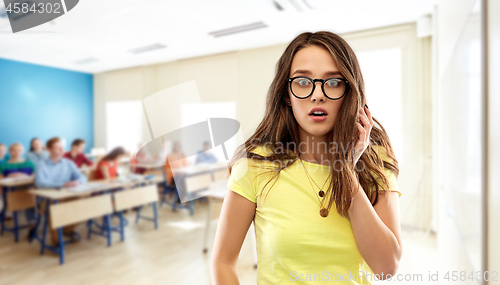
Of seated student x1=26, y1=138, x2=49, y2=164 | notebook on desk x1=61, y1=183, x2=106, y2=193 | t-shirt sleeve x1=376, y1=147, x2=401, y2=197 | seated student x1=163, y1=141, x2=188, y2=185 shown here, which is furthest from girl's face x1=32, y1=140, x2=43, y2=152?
t-shirt sleeve x1=376, y1=147, x2=401, y2=197

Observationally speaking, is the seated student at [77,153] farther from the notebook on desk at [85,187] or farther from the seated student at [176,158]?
the seated student at [176,158]

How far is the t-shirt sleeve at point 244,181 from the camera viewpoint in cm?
74

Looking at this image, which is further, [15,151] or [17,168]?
[15,151]

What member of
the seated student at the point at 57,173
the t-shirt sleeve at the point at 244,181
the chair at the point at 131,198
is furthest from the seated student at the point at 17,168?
the t-shirt sleeve at the point at 244,181

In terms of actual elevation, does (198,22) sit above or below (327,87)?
above

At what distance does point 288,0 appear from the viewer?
11.5 feet

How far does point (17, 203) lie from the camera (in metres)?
3.83

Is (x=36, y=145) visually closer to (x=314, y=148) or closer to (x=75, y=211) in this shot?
(x=75, y=211)

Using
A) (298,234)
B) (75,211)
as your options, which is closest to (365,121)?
(298,234)

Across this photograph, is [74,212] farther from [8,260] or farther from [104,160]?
[104,160]

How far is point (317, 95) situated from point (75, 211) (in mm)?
3454

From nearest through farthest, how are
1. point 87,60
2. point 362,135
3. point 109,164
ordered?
point 362,135 < point 109,164 < point 87,60

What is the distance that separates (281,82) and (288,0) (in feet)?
10.4

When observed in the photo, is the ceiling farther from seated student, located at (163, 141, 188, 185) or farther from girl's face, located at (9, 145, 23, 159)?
seated student, located at (163, 141, 188, 185)
